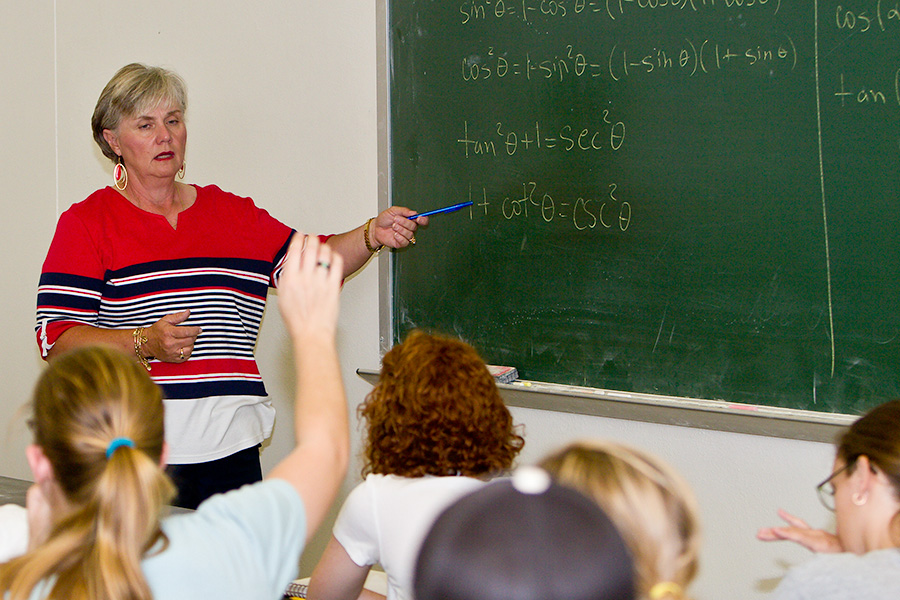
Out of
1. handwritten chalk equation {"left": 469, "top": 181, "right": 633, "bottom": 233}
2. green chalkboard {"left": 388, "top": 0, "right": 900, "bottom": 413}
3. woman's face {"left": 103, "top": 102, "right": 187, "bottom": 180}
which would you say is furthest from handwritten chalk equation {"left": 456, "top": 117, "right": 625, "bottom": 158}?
woman's face {"left": 103, "top": 102, "right": 187, "bottom": 180}

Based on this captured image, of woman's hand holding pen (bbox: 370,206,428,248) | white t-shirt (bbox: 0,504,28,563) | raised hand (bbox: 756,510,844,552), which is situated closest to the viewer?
white t-shirt (bbox: 0,504,28,563)

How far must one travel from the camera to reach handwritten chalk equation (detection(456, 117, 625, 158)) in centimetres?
236

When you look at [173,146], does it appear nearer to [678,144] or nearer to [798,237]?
[678,144]

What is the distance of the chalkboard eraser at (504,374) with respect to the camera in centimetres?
255

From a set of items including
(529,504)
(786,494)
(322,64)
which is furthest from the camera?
(322,64)

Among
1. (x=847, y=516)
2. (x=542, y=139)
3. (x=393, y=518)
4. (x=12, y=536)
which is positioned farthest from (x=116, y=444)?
(x=542, y=139)

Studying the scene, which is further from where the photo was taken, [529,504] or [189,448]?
[189,448]

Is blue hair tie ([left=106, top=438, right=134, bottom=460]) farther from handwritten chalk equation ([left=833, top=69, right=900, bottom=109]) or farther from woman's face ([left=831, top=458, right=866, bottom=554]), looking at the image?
handwritten chalk equation ([left=833, top=69, right=900, bottom=109])

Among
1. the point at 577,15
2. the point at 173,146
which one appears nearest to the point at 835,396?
the point at 577,15

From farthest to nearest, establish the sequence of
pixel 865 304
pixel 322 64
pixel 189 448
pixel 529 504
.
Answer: pixel 322 64 → pixel 189 448 → pixel 865 304 → pixel 529 504

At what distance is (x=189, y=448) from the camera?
2.39m

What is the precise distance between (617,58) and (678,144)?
293 millimetres

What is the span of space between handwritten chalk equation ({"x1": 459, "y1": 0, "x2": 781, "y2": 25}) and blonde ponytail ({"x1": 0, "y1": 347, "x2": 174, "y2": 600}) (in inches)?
66.4

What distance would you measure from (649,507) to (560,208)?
1613mm
